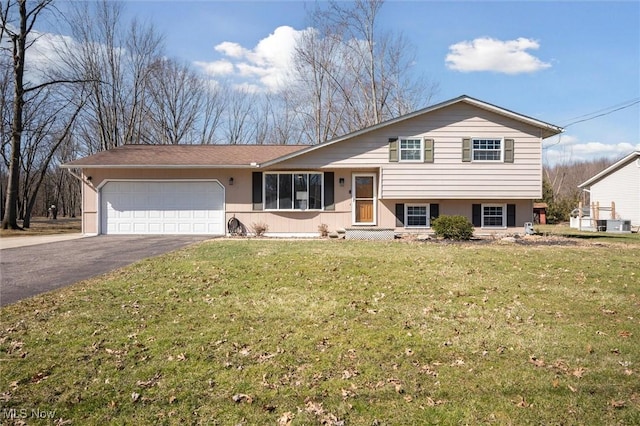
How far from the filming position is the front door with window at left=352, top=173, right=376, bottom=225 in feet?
53.4

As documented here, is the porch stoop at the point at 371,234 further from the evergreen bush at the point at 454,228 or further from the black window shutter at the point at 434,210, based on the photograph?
the black window shutter at the point at 434,210

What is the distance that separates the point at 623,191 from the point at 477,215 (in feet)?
50.2

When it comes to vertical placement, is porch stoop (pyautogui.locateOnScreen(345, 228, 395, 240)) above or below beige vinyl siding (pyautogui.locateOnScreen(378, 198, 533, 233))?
below

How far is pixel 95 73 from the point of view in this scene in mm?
27750

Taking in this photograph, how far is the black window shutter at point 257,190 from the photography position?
16.4m

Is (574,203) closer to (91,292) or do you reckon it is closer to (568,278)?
(568,278)

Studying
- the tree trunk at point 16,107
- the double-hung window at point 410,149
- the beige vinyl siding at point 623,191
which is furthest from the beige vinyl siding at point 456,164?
the tree trunk at point 16,107

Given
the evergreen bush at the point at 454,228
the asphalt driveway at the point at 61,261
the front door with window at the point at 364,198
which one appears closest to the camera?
the asphalt driveway at the point at 61,261

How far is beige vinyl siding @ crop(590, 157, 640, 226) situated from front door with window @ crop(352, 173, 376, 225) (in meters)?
17.6

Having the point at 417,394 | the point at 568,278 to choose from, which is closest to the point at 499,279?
the point at 568,278

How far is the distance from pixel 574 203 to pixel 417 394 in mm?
35662

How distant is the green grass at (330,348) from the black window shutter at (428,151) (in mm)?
8230
